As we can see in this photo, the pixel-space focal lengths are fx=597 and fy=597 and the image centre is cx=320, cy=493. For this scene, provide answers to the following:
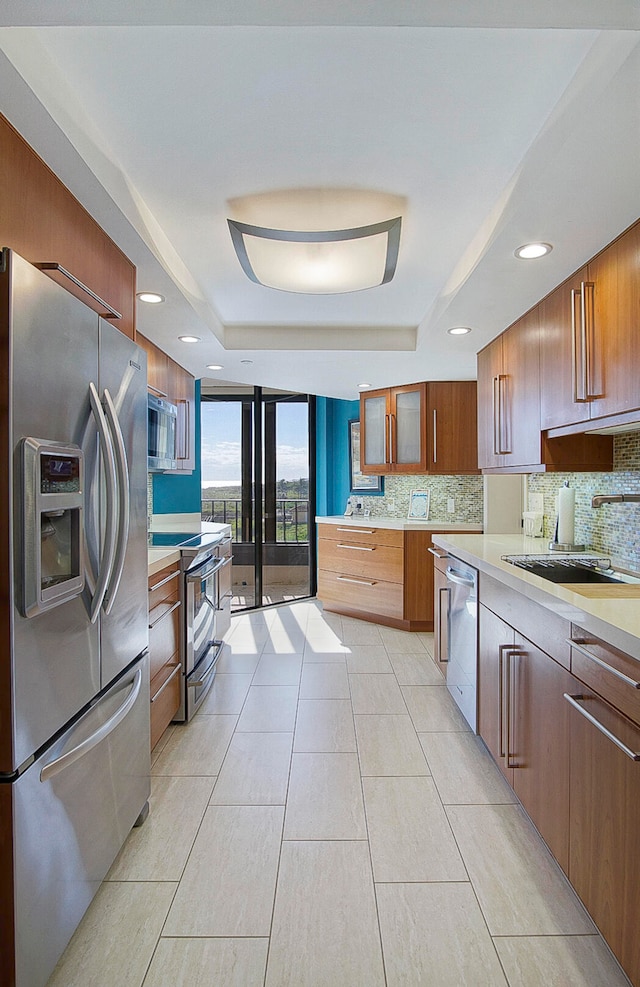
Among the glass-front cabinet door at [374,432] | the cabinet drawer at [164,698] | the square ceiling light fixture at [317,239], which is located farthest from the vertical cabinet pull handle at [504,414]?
the glass-front cabinet door at [374,432]

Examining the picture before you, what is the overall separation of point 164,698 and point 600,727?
2.03 meters

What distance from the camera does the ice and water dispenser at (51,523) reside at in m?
1.33

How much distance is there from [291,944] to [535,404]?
2.37m

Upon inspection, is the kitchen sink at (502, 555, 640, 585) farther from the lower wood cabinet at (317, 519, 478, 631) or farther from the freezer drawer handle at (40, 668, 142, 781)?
the lower wood cabinet at (317, 519, 478, 631)

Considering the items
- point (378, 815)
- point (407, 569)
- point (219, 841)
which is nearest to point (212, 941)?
point (219, 841)

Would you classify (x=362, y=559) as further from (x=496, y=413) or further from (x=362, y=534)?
(x=496, y=413)

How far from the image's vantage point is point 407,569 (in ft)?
16.6

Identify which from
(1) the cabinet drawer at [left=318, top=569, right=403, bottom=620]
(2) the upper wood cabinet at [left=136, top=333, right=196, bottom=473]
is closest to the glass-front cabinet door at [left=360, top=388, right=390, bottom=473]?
(1) the cabinet drawer at [left=318, top=569, right=403, bottom=620]

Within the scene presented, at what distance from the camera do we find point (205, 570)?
3543 mm

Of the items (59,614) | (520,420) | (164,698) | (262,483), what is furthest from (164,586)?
(262,483)

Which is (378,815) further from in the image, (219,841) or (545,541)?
(545,541)

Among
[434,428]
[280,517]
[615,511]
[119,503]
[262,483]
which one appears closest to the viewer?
[119,503]

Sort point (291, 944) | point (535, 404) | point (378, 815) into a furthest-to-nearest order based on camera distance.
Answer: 1. point (535, 404)
2. point (378, 815)
3. point (291, 944)

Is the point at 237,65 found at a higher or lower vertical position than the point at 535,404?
higher
